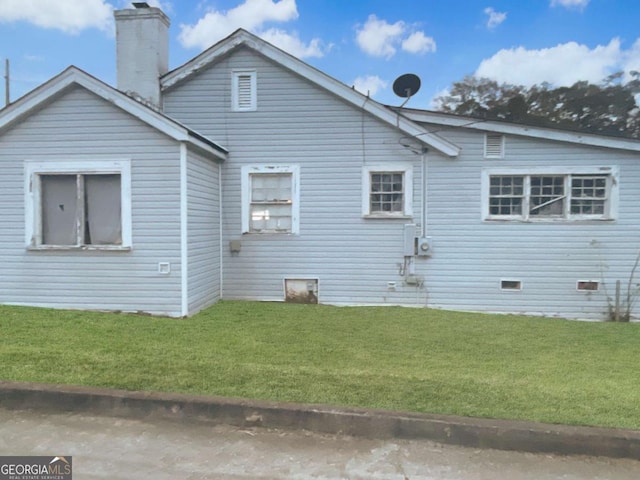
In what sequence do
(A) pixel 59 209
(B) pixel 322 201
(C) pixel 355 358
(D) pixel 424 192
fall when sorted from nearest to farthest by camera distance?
(C) pixel 355 358, (A) pixel 59 209, (D) pixel 424 192, (B) pixel 322 201

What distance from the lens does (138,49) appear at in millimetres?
8648

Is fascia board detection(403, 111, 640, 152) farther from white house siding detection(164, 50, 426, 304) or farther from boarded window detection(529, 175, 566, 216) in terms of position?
white house siding detection(164, 50, 426, 304)

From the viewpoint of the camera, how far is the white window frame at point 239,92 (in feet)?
28.8

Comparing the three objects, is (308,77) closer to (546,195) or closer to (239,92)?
(239,92)

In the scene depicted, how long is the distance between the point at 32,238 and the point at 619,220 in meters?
10.1

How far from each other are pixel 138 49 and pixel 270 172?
3.43 meters

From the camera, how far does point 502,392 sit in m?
3.97

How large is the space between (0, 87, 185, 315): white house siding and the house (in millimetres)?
34

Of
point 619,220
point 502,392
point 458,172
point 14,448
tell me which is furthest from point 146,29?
point 619,220

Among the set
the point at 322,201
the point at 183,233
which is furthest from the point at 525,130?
the point at 183,233

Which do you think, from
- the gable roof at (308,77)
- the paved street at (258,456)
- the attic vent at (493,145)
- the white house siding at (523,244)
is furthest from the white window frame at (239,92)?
the paved street at (258,456)

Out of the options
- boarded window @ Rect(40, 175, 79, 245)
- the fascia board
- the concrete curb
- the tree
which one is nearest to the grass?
the concrete curb

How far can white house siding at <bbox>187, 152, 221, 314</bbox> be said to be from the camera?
7363 mm

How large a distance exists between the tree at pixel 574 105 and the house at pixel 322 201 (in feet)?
43.8
